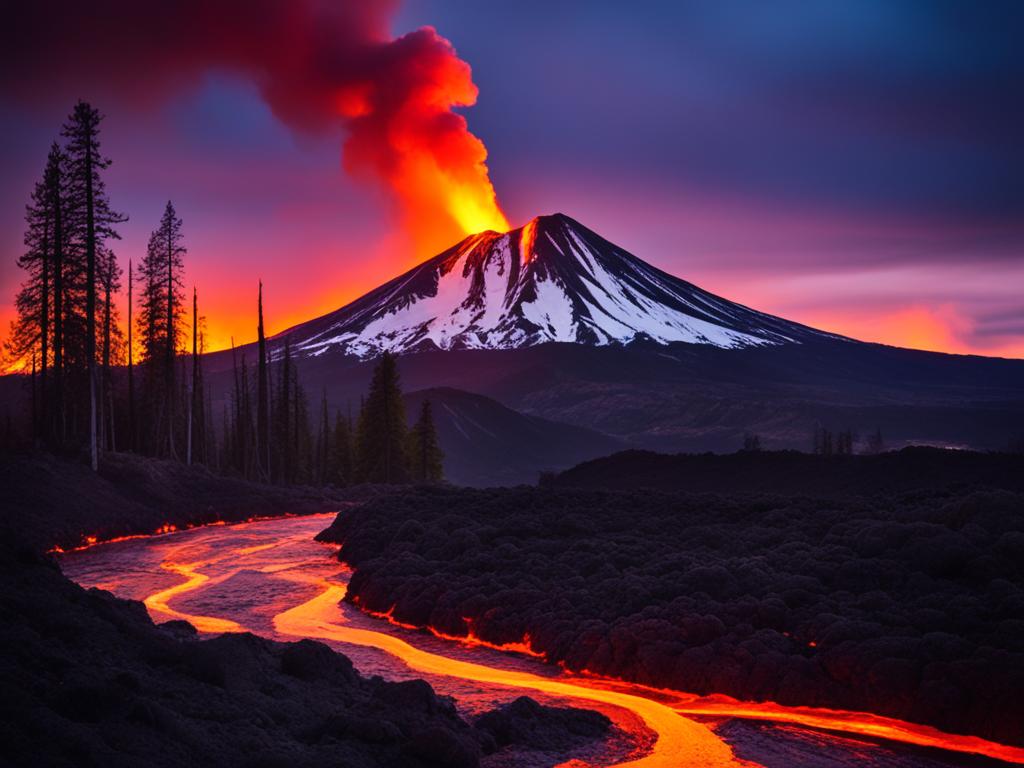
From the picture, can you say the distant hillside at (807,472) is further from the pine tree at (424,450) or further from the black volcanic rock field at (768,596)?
the pine tree at (424,450)

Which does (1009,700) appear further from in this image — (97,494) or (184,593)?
(97,494)

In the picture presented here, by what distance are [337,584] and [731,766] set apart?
18.1m

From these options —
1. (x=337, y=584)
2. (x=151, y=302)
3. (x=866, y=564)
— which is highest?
(x=151, y=302)

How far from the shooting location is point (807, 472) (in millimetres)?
41375

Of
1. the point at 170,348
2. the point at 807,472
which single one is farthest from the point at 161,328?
the point at 807,472

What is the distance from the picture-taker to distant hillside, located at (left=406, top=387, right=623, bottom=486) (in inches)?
4818

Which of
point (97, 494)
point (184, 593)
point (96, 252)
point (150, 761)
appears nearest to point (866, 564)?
point (150, 761)

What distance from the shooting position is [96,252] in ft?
141

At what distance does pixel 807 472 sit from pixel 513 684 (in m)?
27.2

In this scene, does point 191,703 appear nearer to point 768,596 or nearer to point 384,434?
point 768,596

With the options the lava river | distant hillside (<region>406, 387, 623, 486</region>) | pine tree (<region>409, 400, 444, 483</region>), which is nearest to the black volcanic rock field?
the lava river

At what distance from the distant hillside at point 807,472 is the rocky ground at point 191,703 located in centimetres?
2425

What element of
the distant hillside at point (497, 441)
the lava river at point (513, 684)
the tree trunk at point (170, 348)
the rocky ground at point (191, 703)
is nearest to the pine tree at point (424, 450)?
the tree trunk at point (170, 348)

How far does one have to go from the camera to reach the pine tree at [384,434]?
74250 mm
